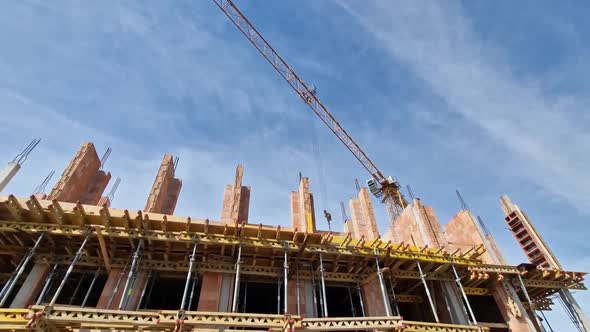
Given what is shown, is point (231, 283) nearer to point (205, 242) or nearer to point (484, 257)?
point (205, 242)

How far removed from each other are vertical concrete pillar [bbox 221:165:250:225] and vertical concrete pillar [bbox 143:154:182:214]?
4079 mm

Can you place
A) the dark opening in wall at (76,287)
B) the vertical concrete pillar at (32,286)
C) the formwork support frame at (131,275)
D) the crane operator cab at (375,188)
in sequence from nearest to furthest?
the formwork support frame at (131,275) → the vertical concrete pillar at (32,286) → the dark opening in wall at (76,287) → the crane operator cab at (375,188)

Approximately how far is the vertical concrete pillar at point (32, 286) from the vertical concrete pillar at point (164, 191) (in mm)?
5803

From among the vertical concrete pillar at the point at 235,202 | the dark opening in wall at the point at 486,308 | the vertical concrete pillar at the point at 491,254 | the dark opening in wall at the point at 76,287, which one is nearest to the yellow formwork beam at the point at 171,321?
the dark opening in wall at the point at 76,287

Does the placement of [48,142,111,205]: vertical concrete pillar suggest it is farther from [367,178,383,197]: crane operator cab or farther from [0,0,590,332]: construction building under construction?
[367,178,383,197]: crane operator cab

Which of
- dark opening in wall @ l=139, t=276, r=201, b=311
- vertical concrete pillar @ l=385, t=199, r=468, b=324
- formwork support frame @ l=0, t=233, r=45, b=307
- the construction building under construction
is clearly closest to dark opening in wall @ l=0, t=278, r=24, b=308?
the construction building under construction

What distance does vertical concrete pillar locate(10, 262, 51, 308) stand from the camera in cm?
1187

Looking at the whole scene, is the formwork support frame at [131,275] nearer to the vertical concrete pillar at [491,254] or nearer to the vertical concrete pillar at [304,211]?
the vertical concrete pillar at [304,211]

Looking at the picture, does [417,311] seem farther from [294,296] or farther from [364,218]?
[294,296]

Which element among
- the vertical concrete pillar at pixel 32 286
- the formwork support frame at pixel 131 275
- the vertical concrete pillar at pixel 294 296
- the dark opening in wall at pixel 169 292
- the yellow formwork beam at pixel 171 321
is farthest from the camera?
the dark opening in wall at pixel 169 292

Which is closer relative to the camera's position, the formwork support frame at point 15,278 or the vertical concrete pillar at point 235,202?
the formwork support frame at point 15,278

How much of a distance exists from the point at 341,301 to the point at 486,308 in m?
10.3

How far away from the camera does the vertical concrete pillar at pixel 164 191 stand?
1882 centimetres

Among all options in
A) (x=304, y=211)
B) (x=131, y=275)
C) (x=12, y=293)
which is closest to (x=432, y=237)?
(x=304, y=211)
